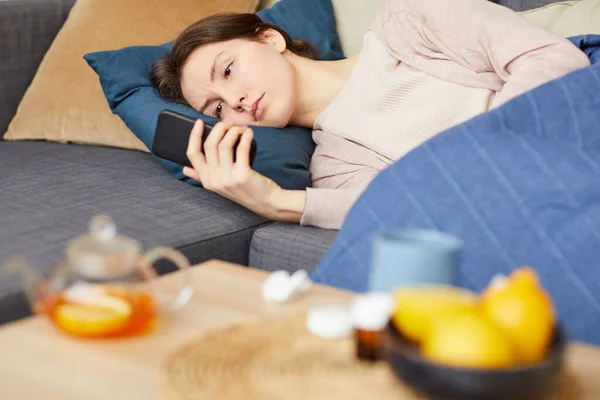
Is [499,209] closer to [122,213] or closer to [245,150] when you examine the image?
[245,150]

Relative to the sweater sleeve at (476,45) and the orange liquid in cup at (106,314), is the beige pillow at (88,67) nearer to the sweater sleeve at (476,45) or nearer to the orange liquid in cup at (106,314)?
the sweater sleeve at (476,45)

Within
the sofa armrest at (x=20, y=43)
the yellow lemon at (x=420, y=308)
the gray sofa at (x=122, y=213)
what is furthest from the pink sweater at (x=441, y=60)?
the sofa armrest at (x=20, y=43)

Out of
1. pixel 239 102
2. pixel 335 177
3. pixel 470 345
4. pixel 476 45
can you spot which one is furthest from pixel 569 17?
pixel 470 345

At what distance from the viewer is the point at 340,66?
216 centimetres

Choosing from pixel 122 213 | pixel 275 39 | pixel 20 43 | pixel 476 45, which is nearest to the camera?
pixel 122 213

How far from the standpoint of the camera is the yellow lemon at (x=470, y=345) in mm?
747

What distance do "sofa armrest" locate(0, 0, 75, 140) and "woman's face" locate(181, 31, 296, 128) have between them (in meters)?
0.75

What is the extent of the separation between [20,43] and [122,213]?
1086 mm

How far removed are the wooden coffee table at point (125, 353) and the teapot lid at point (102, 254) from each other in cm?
8

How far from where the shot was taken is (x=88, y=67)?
2404mm

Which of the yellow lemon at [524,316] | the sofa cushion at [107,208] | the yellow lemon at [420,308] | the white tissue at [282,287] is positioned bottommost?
the sofa cushion at [107,208]

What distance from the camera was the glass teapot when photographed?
3.09 ft

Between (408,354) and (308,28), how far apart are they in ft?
5.74

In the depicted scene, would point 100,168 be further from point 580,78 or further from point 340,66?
point 580,78
